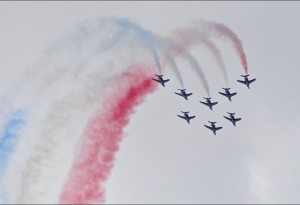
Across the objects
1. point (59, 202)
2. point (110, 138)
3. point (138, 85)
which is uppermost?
point (138, 85)

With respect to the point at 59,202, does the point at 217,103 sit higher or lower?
higher

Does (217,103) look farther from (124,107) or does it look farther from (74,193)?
(74,193)

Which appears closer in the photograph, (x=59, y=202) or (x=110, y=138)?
(x=59, y=202)

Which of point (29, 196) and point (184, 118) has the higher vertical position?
point (184, 118)

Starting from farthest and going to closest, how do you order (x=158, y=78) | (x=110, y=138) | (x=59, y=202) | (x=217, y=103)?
(x=217, y=103) < (x=158, y=78) < (x=110, y=138) < (x=59, y=202)

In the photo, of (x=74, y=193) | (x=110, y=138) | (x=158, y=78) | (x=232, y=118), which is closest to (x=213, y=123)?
(x=232, y=118)

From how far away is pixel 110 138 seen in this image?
90938 mm

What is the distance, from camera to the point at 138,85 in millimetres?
95188

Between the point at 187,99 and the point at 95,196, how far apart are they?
2563cm

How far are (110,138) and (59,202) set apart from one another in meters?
11.1

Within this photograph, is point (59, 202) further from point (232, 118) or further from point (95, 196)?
point (232, 118)

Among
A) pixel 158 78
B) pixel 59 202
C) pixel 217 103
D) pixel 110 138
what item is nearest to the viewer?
pixel 59 202

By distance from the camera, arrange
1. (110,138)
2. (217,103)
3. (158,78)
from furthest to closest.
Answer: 1. (217,103)
2. (158,78)
3. (110,138)

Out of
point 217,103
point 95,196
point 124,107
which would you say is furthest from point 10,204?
point 217,103
